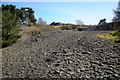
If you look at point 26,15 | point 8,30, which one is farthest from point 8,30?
Answer: point 26,15

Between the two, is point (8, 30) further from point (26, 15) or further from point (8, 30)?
point (26, 15)

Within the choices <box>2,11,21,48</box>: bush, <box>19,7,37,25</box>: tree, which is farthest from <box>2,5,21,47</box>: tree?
<box>19,7,37,25</box>: tree

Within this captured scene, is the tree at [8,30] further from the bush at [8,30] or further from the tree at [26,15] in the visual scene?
the tree at [26,15]

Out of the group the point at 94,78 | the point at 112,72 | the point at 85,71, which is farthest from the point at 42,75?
the point at 112,72

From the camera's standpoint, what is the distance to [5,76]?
8.82ft

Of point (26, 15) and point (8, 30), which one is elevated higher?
point (26, 15)

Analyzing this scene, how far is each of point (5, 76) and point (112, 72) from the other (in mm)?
2822

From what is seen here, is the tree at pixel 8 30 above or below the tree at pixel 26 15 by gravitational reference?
below

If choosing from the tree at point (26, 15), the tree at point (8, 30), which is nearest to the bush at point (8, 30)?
the tree at point (8, 30)

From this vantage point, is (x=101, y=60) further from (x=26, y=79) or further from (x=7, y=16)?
(x=7, y=16)

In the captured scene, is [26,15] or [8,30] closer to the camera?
[8,30]

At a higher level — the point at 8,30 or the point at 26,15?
the point at 26,15

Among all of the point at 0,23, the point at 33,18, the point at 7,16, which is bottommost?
the point at 0,23

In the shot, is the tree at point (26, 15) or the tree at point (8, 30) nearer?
the tree at point (8, 30)
